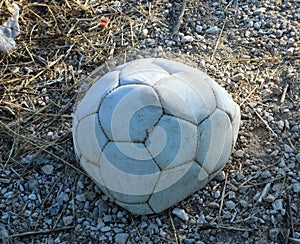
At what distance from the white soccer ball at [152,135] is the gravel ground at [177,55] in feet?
0.65

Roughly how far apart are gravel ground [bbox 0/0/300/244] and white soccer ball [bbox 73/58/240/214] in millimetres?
197

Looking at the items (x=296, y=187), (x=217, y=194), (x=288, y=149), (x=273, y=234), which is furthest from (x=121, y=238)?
(x=288, y=149)

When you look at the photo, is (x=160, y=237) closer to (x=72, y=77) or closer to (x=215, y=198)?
(x=215, y=198)

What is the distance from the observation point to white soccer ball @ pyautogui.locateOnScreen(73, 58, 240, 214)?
12.0ft

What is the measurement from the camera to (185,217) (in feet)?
12.7

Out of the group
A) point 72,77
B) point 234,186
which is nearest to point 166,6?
point 72,77

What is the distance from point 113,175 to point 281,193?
3.66ft

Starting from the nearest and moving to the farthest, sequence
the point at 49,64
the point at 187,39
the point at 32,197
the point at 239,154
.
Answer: the point at 32,197 → the point at 239,154 → the point at 49,64 → the point at 187,39

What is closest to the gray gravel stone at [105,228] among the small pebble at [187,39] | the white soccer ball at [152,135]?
the white soccer ball at [152,135]

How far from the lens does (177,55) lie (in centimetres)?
496

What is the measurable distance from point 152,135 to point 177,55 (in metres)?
A: 1.49

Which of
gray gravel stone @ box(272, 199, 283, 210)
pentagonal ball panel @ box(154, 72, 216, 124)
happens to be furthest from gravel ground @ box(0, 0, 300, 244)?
pentagonal ball panel @ box(154, 72, 216, 124)

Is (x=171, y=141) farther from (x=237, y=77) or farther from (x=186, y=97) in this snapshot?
(x=237, y=77)

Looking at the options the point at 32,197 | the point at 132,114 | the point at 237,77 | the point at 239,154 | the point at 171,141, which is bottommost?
the point at 32,197
